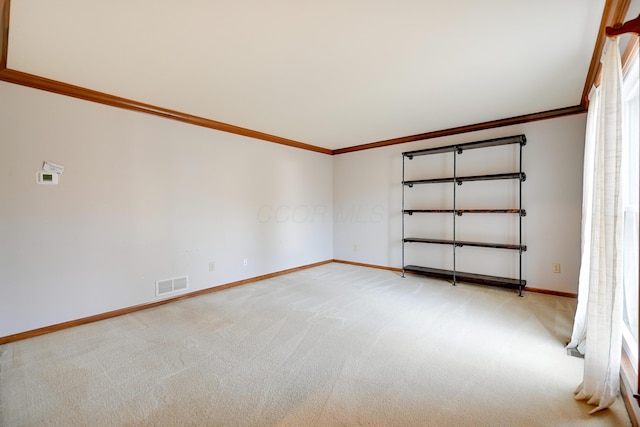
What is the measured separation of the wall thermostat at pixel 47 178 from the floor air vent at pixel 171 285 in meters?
1.44

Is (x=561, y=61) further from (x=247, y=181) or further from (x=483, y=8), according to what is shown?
(x=247, y=181)

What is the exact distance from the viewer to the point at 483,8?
5.73 ft

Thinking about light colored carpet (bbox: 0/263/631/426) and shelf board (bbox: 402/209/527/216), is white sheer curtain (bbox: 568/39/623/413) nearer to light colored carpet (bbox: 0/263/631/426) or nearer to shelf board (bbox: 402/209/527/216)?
light colored carpet (bbox: 0/263/631/426)

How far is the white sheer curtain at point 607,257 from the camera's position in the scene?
1623 mm

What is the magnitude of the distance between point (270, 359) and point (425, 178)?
3701 millimetres

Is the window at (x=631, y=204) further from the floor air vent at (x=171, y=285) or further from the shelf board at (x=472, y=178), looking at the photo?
the floor air vent at (x=171, y=285)

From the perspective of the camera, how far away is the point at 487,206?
4180mm

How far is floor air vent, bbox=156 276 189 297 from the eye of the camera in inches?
136

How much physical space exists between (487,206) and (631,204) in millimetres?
2178

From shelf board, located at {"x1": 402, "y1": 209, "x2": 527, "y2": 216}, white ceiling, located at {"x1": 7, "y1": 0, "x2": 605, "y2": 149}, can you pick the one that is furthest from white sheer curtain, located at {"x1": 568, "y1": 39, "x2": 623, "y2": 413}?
shelf board, located at {"x1": 402, "y1": 209, "x2": 527, "y2": 216}

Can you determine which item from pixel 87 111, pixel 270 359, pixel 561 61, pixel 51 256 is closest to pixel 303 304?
pixel 270 359

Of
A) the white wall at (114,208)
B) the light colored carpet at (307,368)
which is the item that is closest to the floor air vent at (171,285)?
the white wall at (114,208)

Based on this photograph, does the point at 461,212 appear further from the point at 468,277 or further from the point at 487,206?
the point at 468,277

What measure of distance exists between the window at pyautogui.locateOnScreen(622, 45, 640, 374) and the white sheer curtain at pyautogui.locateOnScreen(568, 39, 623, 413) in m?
0.31
